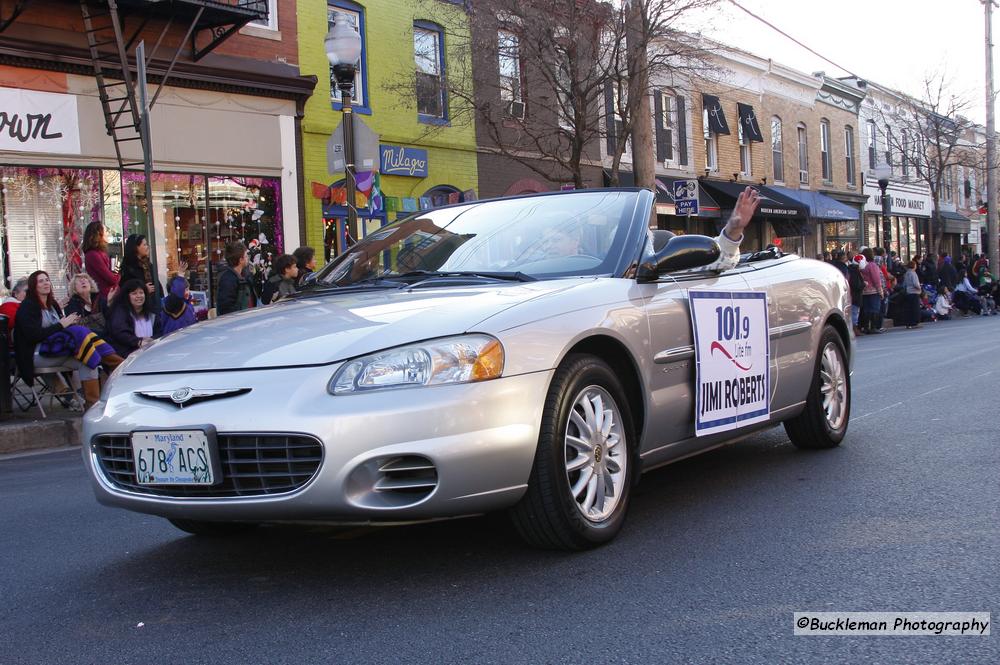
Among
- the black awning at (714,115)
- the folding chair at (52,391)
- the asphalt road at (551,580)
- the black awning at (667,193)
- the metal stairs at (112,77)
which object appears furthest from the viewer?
the black awning at (714,115)

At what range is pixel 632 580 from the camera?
363 centimetres

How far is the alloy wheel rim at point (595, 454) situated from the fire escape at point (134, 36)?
36.6 ft

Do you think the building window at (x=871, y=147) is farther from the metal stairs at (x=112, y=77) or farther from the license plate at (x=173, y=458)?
the license plate at (x=173, y=458)

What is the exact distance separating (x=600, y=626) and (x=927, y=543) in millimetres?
1612

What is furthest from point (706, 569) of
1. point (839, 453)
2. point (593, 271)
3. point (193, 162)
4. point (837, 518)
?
point (193, 162)

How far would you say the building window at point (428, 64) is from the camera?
762 inches

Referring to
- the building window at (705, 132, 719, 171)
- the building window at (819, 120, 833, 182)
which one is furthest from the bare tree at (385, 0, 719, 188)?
the building window at (819, 120, 833, 182)

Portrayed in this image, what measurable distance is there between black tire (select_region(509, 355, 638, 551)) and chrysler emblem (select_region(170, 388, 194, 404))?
127 cm

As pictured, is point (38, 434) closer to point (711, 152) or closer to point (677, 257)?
point (677, 257)

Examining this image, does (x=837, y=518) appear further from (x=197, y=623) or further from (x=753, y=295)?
(x=197, y=623)

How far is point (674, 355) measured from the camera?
4.52 metres

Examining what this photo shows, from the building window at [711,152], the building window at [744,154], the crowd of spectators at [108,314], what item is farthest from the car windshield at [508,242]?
the building window at [744,154]

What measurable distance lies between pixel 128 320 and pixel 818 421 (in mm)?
6821

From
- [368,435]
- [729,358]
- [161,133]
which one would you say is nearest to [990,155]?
[161,133]
